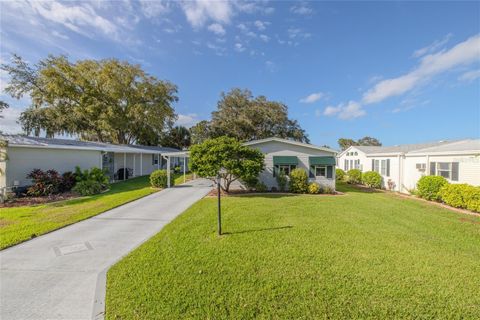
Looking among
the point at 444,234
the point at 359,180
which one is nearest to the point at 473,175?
the point at 444,234

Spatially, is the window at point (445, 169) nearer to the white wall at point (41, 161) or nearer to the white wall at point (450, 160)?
the white wall at point (450, 160)

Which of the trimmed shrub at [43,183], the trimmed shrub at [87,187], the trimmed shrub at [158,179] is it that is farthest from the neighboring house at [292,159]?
the trimmed shrub at [43,183]

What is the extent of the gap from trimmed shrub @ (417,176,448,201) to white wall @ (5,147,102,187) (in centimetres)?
2401

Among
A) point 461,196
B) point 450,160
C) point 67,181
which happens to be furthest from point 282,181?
point 67,181

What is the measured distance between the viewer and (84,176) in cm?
1505

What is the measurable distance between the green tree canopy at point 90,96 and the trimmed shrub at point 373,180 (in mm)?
27002

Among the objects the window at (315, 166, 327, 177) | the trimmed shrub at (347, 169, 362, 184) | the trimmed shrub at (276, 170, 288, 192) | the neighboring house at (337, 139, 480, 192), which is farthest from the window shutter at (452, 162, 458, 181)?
the trimmed shrub at (276, 170, 288, 192)

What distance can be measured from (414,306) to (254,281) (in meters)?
2.69

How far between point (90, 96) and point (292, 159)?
1075 inches

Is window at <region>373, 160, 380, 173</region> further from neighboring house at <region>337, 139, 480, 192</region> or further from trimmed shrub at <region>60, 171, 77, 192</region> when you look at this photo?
trimmed shrub at <region>60, 171, 77, 192</region>

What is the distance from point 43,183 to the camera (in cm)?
1287

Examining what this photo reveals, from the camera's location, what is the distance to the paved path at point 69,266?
3.55 meters

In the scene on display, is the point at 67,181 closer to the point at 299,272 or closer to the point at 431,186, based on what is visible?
the point at 299,272

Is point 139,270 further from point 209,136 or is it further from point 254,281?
point 209,136
